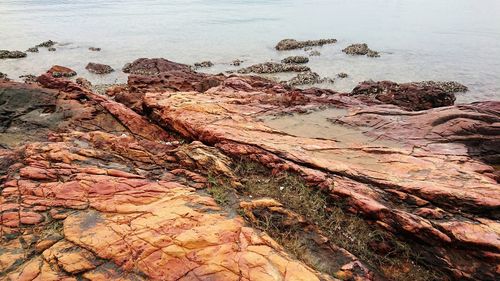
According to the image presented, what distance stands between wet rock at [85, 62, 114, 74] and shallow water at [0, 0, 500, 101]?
29.5 inches

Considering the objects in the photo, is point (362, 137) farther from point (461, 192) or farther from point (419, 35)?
point (419, 35)

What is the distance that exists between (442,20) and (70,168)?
6744cm

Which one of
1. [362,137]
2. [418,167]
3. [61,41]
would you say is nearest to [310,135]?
[362,137]

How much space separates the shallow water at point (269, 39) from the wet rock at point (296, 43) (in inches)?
45.8

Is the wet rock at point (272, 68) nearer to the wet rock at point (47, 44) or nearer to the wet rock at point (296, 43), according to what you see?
the wet rock at point (296, 43)

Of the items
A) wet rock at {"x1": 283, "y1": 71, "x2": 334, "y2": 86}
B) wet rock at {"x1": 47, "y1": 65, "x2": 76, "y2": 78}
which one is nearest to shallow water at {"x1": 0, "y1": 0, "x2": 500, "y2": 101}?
wet rock at {"x1": 47, "y1": 65, "x2": 76, "y2": 78}

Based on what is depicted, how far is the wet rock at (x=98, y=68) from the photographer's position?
95.8 ft

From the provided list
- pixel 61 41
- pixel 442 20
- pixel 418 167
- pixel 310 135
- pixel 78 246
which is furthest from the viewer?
pixel 442 20

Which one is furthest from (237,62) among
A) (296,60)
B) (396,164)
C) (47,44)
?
(396,164)

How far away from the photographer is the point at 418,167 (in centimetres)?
988

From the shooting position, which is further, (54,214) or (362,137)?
(362,137)

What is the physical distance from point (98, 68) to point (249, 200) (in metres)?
25.4

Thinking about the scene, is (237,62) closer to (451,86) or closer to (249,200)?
(451,86)

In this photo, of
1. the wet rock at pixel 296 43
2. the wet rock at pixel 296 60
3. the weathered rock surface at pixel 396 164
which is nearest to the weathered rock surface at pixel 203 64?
the wet rock at pixel 296 60
